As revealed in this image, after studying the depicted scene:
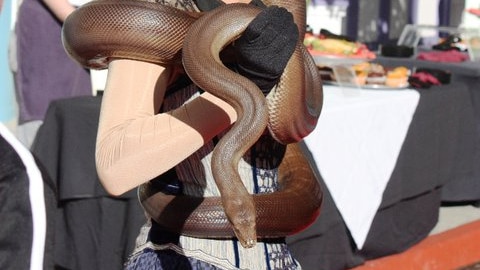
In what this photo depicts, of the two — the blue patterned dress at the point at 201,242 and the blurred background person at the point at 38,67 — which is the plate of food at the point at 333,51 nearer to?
the blurred background person at the point at 38,67

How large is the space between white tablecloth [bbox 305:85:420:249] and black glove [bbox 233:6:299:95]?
2.30 m

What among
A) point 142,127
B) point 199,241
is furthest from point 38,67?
point 142,127

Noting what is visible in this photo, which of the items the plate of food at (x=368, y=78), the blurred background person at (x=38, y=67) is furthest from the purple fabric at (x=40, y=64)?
the plate of food at (x=368, y=78)

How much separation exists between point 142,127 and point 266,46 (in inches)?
12.7

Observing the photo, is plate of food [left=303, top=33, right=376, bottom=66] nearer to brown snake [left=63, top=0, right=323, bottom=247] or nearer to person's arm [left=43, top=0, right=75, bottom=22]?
person's arm [left=43, top=0, right=75, bottom=22]

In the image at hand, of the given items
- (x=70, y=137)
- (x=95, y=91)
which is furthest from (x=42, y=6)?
(x=70, y=137)

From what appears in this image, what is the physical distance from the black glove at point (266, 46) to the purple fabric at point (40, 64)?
2964 mm

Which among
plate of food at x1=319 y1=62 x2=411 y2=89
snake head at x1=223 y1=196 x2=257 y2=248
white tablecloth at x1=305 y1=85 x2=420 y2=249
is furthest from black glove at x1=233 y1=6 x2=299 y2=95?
plate of food at x1=319 y1=62 x2=411 y2=89

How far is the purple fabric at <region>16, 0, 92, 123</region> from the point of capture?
14.9 ft

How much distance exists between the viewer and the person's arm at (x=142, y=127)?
5.49 ft

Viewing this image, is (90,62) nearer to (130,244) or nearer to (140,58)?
(140,58)

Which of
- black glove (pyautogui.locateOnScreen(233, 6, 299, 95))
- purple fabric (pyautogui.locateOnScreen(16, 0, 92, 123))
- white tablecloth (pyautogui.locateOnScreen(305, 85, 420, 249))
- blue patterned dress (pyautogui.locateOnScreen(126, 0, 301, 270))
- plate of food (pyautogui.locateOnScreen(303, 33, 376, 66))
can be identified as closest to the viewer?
black glove (pyautogui.locateOnScreen(233, 6, 299, 95))

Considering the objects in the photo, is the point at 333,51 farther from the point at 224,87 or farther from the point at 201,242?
the point at 224,87

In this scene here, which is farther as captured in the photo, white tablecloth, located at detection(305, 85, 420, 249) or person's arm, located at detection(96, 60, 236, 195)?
white tablecloth, located at detection(305, 85, 420, 249)
